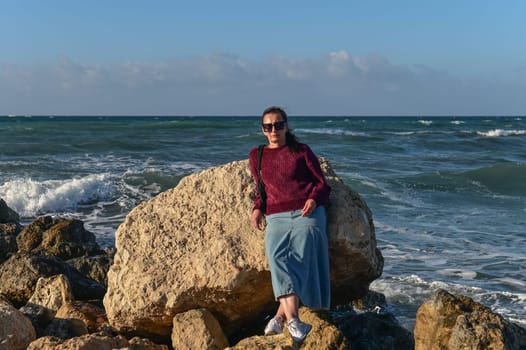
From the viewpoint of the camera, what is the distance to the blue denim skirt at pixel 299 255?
169 inches

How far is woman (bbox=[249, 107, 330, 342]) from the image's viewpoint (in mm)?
4305

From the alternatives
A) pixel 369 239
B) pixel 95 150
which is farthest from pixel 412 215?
pixel 95 150

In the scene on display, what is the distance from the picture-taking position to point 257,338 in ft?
12.1

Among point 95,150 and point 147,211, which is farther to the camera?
point 95,150

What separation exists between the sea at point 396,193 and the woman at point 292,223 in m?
1.85

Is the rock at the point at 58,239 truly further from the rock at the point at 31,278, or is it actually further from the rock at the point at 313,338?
the rock at the point at 313,338

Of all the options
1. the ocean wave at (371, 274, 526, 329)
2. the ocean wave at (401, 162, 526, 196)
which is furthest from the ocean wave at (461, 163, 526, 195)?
the ocean wave at (371, 274, 526, 329)

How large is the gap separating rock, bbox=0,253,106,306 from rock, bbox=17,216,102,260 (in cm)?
151

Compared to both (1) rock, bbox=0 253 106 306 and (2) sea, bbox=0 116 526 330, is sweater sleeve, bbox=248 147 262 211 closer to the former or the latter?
(1) rock, bbox=0 253 106 306

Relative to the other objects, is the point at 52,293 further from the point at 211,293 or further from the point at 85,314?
the point at 211,293

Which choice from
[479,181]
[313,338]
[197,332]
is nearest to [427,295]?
[313,338]

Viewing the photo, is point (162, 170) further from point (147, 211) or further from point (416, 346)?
point (416, 346)

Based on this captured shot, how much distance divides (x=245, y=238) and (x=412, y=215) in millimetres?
8129

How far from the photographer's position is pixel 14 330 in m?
4.23
